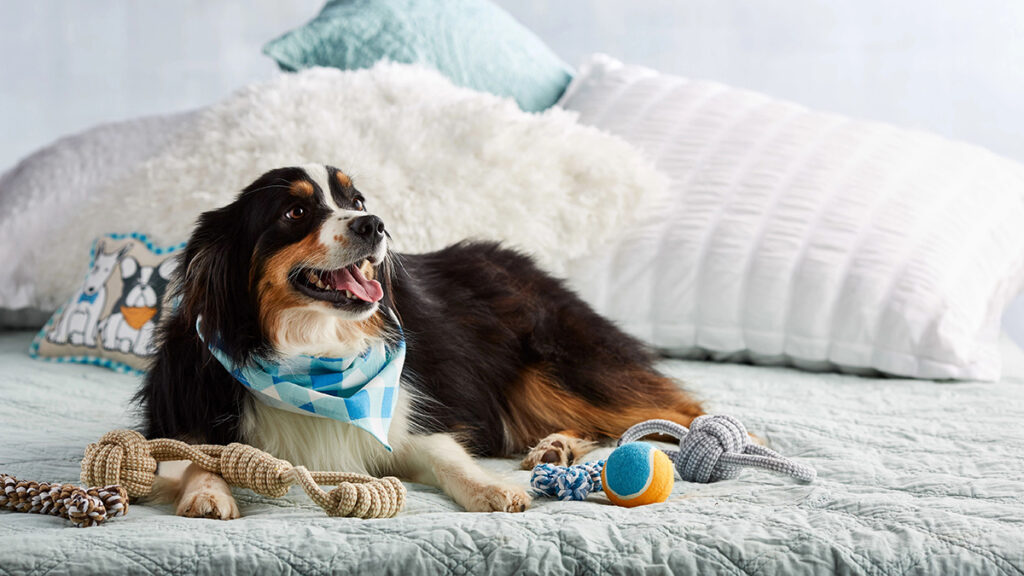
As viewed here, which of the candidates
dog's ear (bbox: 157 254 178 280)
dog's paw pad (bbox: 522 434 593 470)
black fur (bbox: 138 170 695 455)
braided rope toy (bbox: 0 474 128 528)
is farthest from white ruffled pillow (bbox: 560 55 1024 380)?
braided rope toy (bbox: 0 474 128 528)

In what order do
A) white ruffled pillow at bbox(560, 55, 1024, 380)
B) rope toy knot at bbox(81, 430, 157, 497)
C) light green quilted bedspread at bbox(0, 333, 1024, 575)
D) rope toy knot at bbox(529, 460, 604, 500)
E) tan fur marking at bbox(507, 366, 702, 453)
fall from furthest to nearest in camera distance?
white ruffled pillow at bbox(560, 55, 1024, 380), tan fur marking at bbox(507, 366, 702, 453), rope toy knot at bbox(529, 460, 604, 500), rope toy knot at bbox(81, 430, 157, 497), light green quilted bedspread at bbox(0, 333, 1024, 575)

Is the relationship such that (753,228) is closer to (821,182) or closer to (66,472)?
(821,182)

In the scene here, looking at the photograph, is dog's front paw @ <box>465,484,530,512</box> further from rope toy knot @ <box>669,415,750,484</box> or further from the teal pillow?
→ the teal pillow

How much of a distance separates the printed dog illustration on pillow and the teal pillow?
103cm

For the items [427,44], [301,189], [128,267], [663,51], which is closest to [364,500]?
[301,189]

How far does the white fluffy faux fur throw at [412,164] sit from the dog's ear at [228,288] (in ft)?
3.19

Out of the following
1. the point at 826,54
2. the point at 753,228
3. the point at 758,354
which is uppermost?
the point at 826,54

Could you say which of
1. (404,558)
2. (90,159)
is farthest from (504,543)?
(90,159)

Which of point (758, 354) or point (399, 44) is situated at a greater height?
point (399, 44)

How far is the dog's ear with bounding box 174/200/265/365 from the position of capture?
5.05 feet

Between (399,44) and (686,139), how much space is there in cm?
105

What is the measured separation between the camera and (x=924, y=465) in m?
1.64

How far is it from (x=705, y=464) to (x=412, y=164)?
1382mm

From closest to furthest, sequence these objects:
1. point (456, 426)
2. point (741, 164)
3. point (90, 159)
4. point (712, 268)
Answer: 1. point (456, 426)
2. point (712, 268)
3. point (741, 164)
4. point (90, 159)
